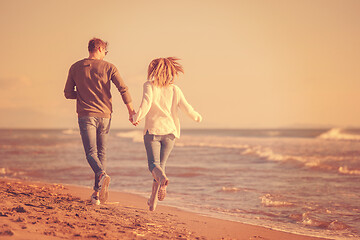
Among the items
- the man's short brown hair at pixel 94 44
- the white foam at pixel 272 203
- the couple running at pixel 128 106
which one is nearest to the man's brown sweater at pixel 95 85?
the couple running at pixel 128 106

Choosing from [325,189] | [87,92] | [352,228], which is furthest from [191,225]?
[325,189]

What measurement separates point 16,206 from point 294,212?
4631mm

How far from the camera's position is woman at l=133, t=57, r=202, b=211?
4875 millimetres

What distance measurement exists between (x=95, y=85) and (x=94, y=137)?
0.66 metres

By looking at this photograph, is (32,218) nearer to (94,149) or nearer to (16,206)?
(16,206)

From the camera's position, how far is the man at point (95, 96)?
506 centimetres

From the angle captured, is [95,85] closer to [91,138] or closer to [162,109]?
[91,138]

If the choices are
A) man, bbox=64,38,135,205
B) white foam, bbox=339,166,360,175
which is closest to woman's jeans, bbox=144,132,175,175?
man, bbox=64,38,135,205

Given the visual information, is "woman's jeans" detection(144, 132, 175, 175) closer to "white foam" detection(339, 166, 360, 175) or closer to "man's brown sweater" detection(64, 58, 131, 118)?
"man's brown sweater" detection(64, 58, 131, 118)

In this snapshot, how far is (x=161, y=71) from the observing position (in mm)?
4891

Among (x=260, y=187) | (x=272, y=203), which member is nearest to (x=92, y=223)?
(x=272, y=203)

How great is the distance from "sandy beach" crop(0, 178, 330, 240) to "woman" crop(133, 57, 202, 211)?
0.49 metres

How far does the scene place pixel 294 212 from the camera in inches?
279

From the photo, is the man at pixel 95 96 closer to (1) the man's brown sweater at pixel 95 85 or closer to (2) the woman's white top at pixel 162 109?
(1) the man's brown sweater at pixel 95 85
